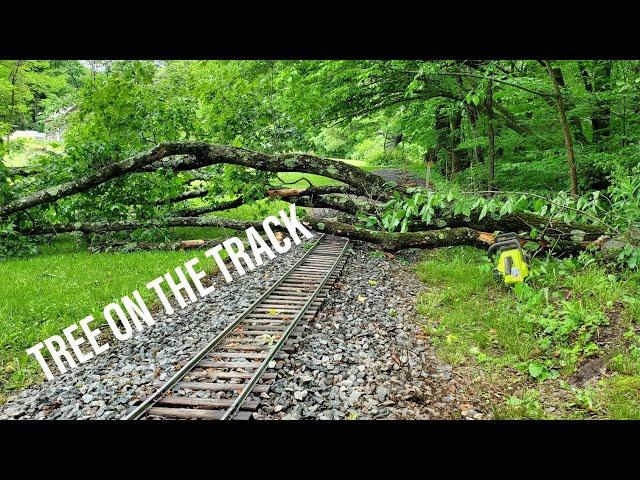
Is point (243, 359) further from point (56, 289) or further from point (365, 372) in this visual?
point (56, 289)

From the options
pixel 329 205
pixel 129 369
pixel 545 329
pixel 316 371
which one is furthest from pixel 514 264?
pixel 129 369

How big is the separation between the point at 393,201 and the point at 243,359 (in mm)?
2951

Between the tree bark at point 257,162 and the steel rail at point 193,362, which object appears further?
the tree bark at point 257,162

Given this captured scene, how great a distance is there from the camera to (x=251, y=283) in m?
9.09

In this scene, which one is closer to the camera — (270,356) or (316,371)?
(316,371)

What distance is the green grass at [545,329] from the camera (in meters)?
4.93

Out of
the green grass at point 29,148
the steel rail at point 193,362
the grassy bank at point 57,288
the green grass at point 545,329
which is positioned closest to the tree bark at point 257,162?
the grassy bank at point 57,288

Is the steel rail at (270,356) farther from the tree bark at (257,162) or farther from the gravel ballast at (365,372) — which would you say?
the tree bark at (257,162)

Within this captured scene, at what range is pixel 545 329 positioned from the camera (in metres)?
6.18

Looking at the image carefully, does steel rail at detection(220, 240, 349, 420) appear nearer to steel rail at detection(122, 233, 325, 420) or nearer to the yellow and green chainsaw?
steel rail at detection(122, 233, 325, 420)

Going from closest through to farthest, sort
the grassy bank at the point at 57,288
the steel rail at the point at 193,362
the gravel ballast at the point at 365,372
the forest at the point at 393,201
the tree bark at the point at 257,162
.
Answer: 1. the steel rail at the point at 193,362
2. the gravel ballast at the point at 365,372
3. the forest at the point at 393,201
4. the grassy bank at the point at 57,288
5. the tree bark at the point at 257,162

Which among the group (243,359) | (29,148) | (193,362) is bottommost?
(243,359)

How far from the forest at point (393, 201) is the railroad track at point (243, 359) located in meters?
1.87

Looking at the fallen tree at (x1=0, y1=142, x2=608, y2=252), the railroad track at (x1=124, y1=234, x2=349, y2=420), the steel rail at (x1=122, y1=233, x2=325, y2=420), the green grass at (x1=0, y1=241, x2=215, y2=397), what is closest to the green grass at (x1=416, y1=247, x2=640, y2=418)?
the fallen tree at (x1=0, y1=142, x2=608, y2=252)
